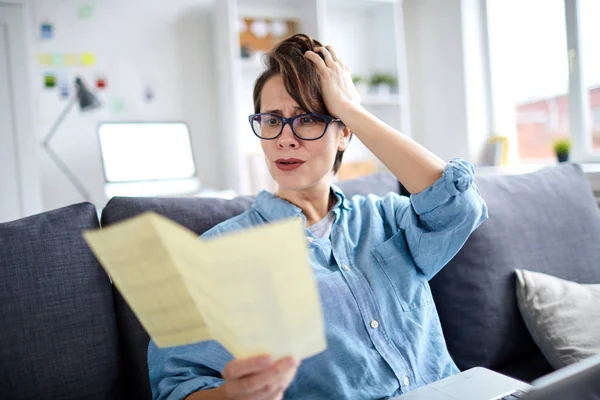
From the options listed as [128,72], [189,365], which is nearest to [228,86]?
[128,72]

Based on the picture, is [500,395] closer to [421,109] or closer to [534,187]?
[534,187]

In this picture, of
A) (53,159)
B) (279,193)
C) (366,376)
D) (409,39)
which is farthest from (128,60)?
(366,376)

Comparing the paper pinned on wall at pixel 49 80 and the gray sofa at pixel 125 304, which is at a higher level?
the paper pinned on wall at pixel 49 80

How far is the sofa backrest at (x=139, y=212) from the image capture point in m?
1.17

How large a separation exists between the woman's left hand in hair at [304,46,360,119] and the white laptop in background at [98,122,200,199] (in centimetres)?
210

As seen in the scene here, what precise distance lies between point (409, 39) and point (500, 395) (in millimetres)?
3595

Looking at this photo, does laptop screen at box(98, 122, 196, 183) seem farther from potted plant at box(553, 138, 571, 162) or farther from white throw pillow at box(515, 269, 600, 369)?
white throw pillow at box(515, 269, 600, 369)

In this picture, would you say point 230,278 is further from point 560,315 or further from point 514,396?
point 560,315

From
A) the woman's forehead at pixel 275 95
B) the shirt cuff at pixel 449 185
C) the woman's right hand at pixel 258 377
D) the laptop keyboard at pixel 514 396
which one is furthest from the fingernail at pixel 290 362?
the woman's forehead at pixel 275 95

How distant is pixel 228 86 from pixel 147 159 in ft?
2.32

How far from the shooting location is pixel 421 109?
400 cm

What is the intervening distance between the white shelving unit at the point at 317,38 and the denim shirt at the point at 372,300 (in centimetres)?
219

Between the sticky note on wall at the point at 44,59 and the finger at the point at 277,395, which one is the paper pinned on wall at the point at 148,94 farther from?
the finger at the point at 277,395

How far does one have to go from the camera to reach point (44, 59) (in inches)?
124
